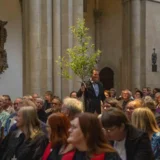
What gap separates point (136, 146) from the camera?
4172mm

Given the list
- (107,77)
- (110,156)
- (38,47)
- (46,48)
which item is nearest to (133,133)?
(110,156)

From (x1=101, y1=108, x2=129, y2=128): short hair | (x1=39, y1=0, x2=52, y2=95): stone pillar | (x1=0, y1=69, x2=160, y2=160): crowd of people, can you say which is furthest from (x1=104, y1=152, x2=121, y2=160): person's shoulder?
(x1=39, y1=0, x2=52, y2=95): stone pillar

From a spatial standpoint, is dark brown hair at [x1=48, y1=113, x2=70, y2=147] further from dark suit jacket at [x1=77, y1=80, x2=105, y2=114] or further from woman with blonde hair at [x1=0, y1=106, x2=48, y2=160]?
dark suit jacket at [x1=77, y1=80, x2=105, y2=114]

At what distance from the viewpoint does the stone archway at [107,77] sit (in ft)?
84.9

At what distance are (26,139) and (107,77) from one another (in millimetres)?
20594

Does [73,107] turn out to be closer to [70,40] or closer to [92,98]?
[92,98]

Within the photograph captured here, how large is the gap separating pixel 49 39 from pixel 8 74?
3681mm

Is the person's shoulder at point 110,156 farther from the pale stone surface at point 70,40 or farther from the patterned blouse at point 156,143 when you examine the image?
the pale stone surface at point 70,40

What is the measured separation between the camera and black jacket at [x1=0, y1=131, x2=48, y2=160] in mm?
5297

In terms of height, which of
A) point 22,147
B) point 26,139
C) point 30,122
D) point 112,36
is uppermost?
point 112,36

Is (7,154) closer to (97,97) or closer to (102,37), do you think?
(97,97)

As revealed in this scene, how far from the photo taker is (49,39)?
16.5 metres

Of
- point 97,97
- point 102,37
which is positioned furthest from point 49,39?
point 102,37

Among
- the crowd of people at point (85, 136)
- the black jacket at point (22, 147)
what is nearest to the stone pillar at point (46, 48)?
the crowd of people at point (85, 136)
